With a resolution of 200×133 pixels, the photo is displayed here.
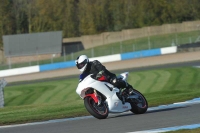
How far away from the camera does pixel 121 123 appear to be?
1134 centimetres

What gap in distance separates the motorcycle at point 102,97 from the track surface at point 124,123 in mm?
230

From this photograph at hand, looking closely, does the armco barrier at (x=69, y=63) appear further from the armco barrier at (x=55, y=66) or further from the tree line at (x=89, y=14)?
the tree line at (x=89, y=14)

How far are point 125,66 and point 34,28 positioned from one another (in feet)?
108

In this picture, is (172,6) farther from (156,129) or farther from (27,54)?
(156,129)

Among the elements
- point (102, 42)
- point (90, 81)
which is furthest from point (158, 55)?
point (90, 81)

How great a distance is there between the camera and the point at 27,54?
58.8m

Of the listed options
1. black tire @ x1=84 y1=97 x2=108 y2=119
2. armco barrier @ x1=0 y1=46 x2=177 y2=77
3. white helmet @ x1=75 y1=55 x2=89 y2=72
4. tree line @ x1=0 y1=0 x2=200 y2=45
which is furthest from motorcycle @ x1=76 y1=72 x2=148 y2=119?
tree line @ x1=0 y1=0 x2=200 y2=45

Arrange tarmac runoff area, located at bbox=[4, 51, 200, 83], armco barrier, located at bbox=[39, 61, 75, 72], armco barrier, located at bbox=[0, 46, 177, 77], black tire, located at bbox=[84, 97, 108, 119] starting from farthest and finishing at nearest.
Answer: armco barrier, located at bbox=[39, 61, 75, 72], armco barrier, located at bbox=[0, 46, 177, 77], tarmac runoff area, located at bbox=[4, 51, 200, 83], black tire, located at bbox=[84, 97, 108, 119]

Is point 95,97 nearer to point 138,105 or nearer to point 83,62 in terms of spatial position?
A: point 83,62

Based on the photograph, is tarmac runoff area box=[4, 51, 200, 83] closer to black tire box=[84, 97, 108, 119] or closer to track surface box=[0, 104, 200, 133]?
track surface box=[0, 104, 200, 133]

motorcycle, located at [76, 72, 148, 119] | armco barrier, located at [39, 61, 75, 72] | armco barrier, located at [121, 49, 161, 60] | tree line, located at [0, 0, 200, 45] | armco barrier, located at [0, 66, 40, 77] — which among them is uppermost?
motorcycle, located at [76, 72, 148, 119]

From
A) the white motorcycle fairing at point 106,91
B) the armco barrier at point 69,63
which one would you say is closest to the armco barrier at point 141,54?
the armco barrier at point 69,63

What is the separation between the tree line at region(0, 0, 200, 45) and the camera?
69.9 m

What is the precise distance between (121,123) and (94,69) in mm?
1541
